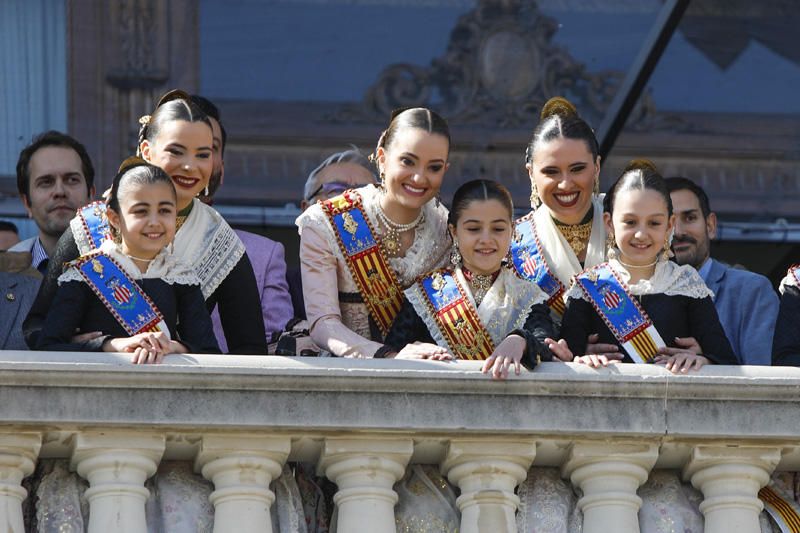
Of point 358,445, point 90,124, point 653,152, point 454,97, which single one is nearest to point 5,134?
point 90,124

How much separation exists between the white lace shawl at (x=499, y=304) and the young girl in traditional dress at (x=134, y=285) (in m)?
0.75

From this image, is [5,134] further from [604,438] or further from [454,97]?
[604,438]

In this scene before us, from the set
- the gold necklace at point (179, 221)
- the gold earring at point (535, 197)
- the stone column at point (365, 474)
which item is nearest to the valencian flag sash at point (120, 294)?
the gold necklace at point (179, 221)

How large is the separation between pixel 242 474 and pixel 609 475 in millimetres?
1103

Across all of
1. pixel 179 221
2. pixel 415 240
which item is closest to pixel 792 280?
pixel 415 240

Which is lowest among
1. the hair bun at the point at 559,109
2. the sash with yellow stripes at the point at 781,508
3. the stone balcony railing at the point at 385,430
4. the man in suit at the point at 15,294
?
the sash with yellow stripes at the point at 781,508

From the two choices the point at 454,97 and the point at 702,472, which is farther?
the point at 454,97

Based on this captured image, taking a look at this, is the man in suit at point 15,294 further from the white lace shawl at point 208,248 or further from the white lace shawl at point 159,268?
the white lace shawl at point 208,248

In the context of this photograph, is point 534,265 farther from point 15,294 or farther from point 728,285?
point 15,294

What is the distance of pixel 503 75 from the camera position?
13.3 m

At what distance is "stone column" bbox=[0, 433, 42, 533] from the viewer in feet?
26.5

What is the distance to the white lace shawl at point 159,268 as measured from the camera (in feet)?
Answer: 28.9

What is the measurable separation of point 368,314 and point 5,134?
13.2 ft

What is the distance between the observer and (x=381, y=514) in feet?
27.1
